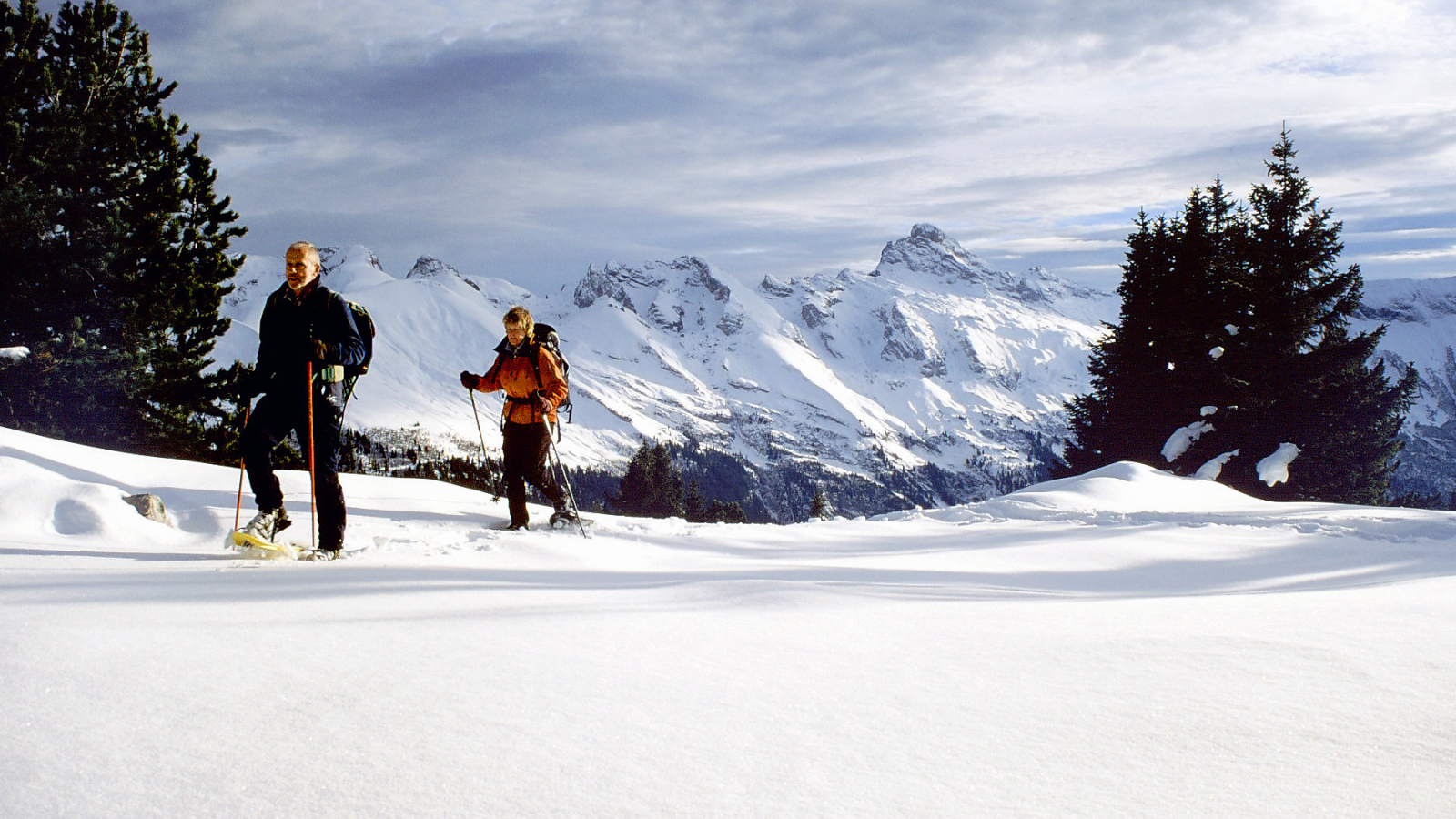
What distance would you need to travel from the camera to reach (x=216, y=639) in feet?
10.2

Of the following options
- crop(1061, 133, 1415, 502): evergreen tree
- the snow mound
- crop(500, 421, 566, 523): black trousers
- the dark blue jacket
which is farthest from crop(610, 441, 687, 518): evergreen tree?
the dark blue jacket

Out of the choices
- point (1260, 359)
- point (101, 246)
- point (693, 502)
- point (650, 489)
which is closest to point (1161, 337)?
point (1260, 359)

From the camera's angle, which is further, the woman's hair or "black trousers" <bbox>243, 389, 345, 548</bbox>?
the woman's hair

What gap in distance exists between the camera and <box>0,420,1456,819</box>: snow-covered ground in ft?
6.15

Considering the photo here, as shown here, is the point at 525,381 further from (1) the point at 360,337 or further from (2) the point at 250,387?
(2) the point at 250,387

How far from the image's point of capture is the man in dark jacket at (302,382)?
250 inches

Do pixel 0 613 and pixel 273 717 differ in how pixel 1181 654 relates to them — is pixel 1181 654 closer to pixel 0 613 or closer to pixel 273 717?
pixel 273 717

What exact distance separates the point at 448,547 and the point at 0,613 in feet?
12.5

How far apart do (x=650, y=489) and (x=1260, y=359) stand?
50.3 m

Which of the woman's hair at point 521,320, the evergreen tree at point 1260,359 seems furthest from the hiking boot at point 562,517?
the evergreen tree at point 1260,359

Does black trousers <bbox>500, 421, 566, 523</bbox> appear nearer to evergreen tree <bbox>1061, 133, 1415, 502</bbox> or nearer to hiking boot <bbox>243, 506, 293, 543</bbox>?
hiking boot <bbox>243, 506, 293, 543</bbox>

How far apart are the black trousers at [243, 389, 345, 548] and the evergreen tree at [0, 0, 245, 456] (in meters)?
19.9

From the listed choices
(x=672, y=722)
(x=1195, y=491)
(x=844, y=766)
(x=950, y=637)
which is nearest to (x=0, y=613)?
(x=672, y=722)

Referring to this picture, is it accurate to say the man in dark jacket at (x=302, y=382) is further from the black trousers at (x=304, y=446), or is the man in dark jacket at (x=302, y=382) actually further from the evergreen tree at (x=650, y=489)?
the evergreen tree at (x=650, y=489)
